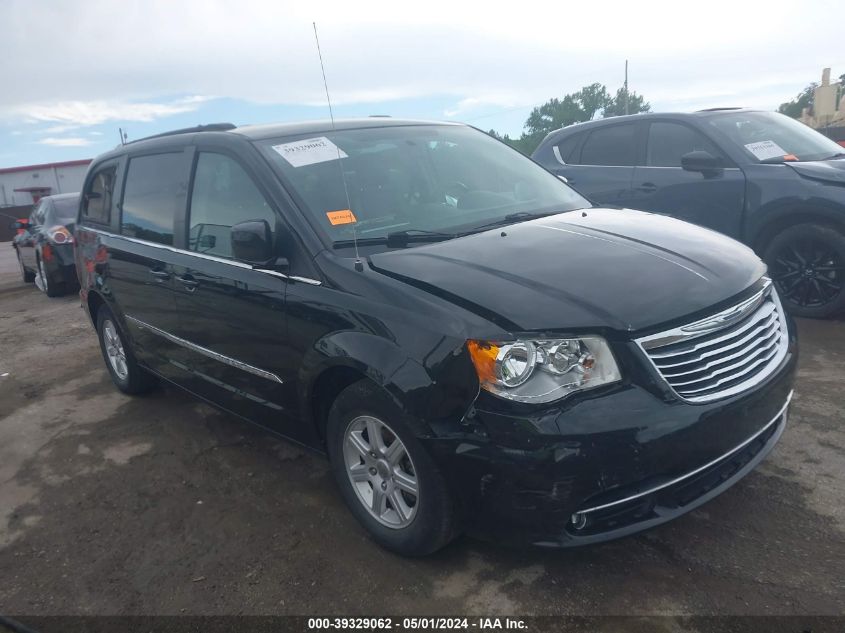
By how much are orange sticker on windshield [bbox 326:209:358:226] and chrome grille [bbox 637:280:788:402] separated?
1.43m

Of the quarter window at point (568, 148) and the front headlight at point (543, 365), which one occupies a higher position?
the quarter window at point (568, 148)

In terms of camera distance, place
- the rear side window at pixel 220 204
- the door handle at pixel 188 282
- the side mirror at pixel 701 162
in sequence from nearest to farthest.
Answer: the rear side window at pixel 220 204 < the door handle at pixel 188 282 < the side mirror at pixel 701 162

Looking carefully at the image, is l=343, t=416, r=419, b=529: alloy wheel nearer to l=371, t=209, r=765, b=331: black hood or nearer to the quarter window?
l=371, t=209, r=765, b=331: black hood

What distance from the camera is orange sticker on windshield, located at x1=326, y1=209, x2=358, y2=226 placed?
124 inches

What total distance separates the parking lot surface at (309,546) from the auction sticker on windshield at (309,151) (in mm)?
1658

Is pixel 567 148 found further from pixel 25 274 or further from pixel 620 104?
pixel 620 104

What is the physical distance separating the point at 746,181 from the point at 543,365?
4301mm

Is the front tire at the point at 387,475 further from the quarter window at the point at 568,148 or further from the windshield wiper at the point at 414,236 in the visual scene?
the quarter window at the point at 568,148

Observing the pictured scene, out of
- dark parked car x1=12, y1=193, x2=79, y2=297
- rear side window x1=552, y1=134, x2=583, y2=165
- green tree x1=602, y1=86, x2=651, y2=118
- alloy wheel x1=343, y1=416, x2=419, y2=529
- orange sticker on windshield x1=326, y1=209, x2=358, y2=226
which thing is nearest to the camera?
alloy wheel x1=343, y1=416, x2=419, y2=529

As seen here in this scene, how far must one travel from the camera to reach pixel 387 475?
281 centimetres

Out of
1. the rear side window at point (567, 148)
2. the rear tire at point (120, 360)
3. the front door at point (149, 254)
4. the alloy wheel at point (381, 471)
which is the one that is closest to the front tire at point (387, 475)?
the alloy wheel at point (381, 471)

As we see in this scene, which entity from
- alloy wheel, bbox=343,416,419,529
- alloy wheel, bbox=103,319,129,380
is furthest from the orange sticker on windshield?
alloy wheel, bbox=103,319,129,380

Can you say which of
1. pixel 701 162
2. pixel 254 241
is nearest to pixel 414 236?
pixel 254 241

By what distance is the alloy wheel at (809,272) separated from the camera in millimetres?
5418
